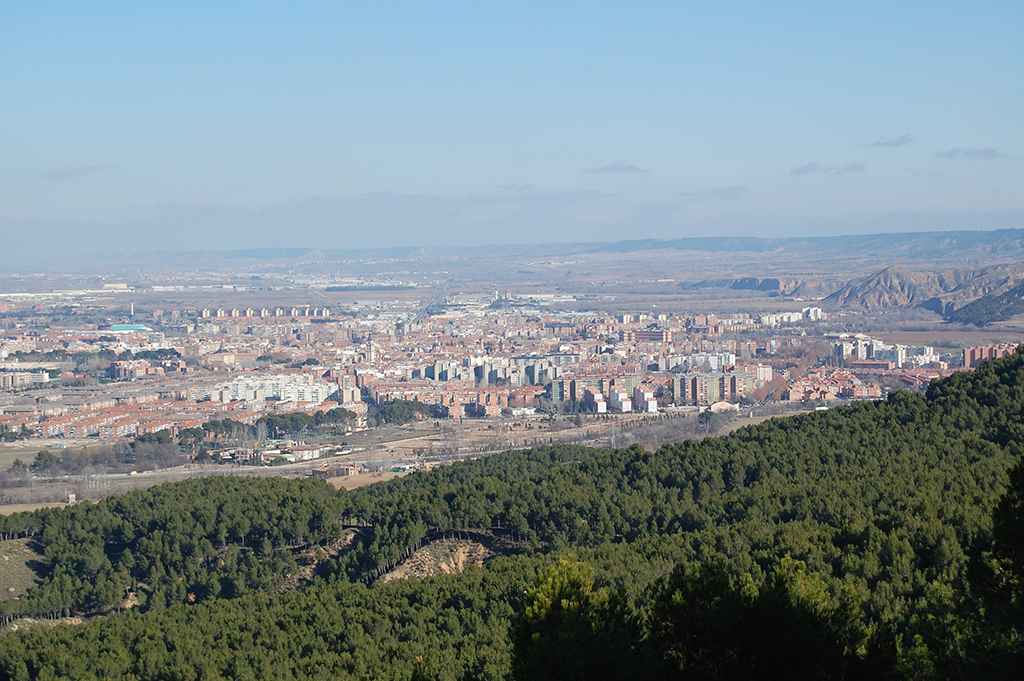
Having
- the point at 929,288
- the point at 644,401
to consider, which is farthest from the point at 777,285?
the point at 644,401

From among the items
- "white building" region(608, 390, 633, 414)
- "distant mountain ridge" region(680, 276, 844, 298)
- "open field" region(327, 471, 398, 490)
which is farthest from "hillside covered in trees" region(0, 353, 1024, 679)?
"distant mountain ridge" region(680, 276, 844, 298)

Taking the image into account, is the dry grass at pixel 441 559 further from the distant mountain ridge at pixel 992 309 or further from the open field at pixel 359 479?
the distant mountain ridge at pixel 992 309

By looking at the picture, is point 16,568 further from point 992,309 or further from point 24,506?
point 992,309

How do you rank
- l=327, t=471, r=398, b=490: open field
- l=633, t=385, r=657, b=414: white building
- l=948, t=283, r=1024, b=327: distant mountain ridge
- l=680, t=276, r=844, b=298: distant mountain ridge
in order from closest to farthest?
l=327, t=471, r=398, b=490: open field < l=633, t=385, r=657, b=414: white building < l=948, t=283, r=1024, b=327: distant mountain ridge < l=680, t=276, r=844, b=298: distant mountain ridge

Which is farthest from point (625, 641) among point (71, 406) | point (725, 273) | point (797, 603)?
point (725, 273)

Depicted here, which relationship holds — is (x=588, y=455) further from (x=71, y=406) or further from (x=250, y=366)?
(x=250, y=366)

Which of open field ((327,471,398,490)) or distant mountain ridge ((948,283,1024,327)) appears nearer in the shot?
open field ((327,471,398,490))

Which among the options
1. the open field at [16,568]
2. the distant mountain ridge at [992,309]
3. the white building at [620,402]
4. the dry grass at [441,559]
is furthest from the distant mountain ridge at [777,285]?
the open field at [16,568]

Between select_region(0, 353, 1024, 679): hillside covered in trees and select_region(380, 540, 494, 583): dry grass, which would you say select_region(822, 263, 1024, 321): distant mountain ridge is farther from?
select_region(380, 540, 494, 583): dry grass
